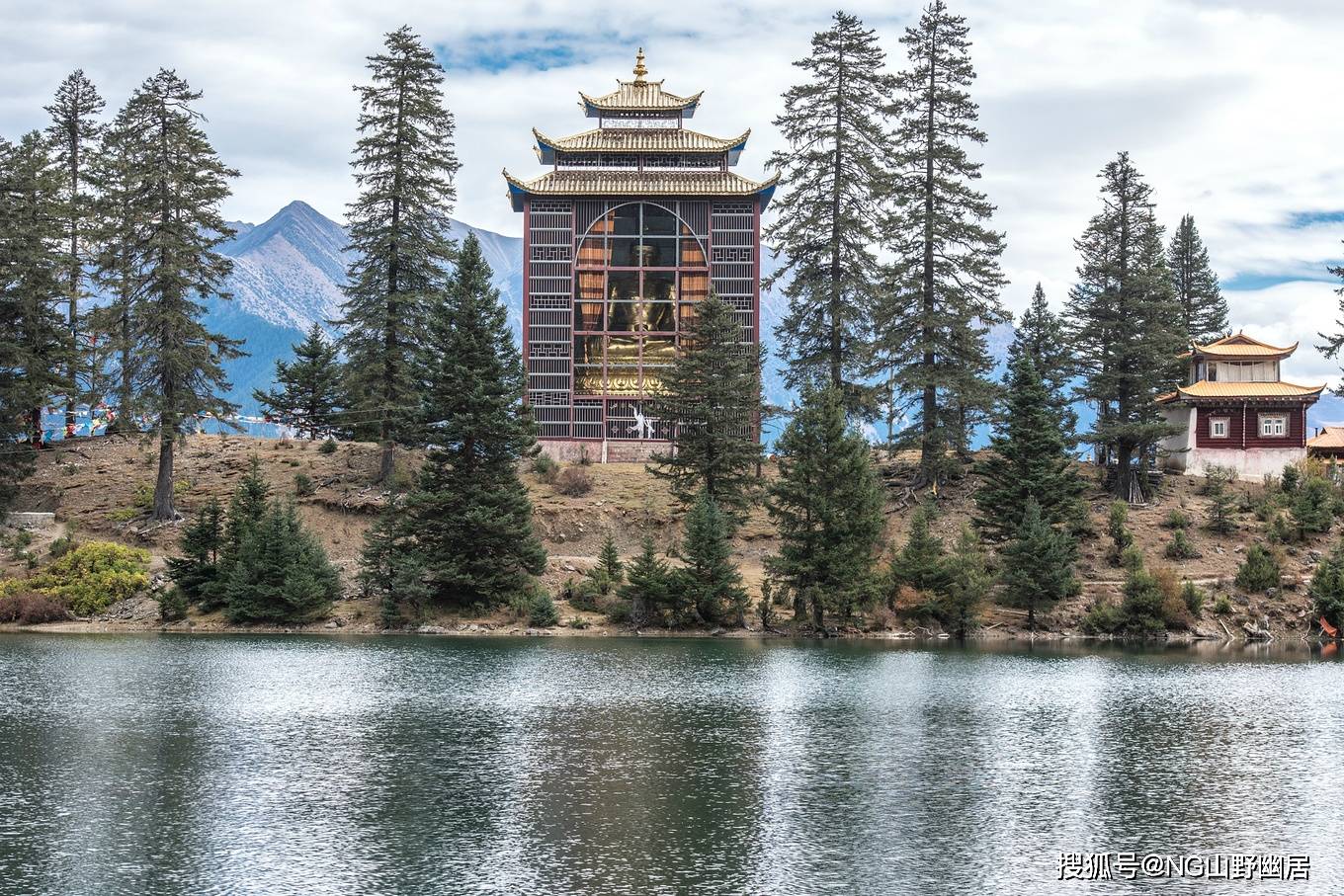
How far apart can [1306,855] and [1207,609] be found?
125 ft

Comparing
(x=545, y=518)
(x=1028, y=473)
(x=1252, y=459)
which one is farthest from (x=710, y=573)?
(x=1252, y=459)

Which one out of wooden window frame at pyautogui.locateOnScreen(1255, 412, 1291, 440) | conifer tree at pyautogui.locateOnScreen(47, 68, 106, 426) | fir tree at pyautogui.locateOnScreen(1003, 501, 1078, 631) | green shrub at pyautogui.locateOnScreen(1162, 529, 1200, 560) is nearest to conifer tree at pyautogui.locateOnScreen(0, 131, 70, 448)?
conifer tree at pyautogui.locateOnScreen(47, 68, 106, 426)

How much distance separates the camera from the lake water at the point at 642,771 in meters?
25.0

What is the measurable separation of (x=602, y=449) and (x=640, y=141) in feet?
72.1

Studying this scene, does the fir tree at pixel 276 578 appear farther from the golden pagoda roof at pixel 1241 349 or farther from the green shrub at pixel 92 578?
the golden pagoda roof at pixel 1241 349

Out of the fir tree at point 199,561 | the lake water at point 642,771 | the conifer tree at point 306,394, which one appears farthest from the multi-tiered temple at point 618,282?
the lake water at point 642,771

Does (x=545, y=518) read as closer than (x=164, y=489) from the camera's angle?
No

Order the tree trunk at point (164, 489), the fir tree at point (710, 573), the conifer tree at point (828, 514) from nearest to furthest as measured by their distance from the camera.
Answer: the fir tree at point (710, 573) → the conifer tree at point (828, 514) → the tree trunk at point (164, 489)

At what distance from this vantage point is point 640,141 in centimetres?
9519

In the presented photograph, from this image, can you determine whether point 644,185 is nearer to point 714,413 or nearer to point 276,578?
point 714,413

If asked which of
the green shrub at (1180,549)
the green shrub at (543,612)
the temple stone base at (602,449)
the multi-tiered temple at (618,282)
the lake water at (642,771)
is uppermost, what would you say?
the multi-tiered temple at (618,282)

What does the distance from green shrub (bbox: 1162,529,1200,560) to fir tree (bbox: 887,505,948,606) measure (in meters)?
12.5

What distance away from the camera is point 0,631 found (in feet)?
193

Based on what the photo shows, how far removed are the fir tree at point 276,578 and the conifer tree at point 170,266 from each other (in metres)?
10.2
